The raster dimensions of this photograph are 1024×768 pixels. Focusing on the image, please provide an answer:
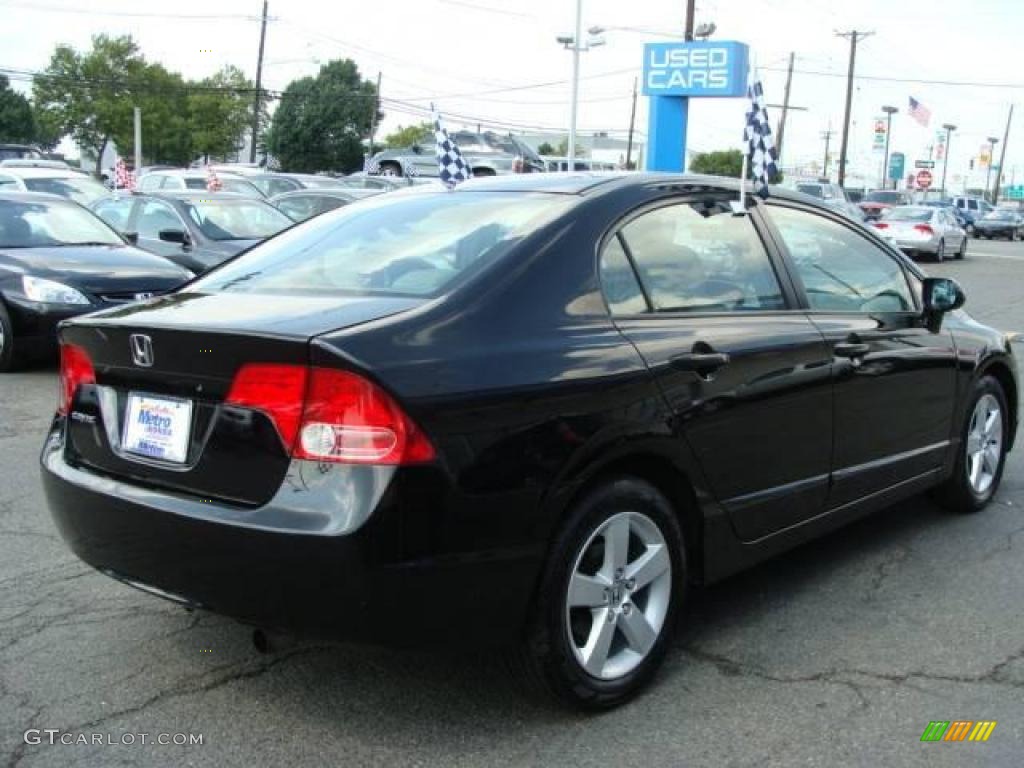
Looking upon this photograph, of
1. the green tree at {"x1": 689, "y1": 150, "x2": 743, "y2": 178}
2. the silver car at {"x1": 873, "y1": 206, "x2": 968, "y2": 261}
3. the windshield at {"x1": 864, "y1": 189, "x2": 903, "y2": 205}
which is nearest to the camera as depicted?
the silver car at {"x1": 873, "y1": 206, "x2": 968, "y2": 261}

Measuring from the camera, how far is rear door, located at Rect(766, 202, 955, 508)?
13.8ft

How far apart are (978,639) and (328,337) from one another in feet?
8.62

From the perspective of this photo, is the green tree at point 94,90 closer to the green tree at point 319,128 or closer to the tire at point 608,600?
the green tree at point 319,128

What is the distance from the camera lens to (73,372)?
3.43 meters

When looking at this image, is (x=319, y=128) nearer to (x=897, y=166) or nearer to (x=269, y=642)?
(x=897, y=166)

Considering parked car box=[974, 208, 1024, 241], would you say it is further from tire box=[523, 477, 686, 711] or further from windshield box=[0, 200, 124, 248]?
tire box=[523, 477, 686, 711]

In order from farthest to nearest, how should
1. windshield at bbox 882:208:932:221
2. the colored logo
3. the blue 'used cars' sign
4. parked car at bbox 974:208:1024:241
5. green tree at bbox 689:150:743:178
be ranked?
1. green tree at bbox 689:150:743:178
2. parked car at bbox 974:208:1024:241
3. windshield at bbox 882:208:932:221
4. the blue 'used cars' sign
5. the colored logo

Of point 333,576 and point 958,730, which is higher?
point 333,576

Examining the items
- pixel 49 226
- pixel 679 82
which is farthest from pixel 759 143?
pixel 679 82

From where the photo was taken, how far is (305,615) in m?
2.80

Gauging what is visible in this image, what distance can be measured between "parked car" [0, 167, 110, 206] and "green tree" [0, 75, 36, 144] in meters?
70.3

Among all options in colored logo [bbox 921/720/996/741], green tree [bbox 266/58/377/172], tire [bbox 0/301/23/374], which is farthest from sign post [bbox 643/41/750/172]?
green tree [bbox 266/58/377/172]

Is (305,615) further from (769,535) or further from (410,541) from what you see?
(769,535)

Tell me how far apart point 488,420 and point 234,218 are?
9.81m
